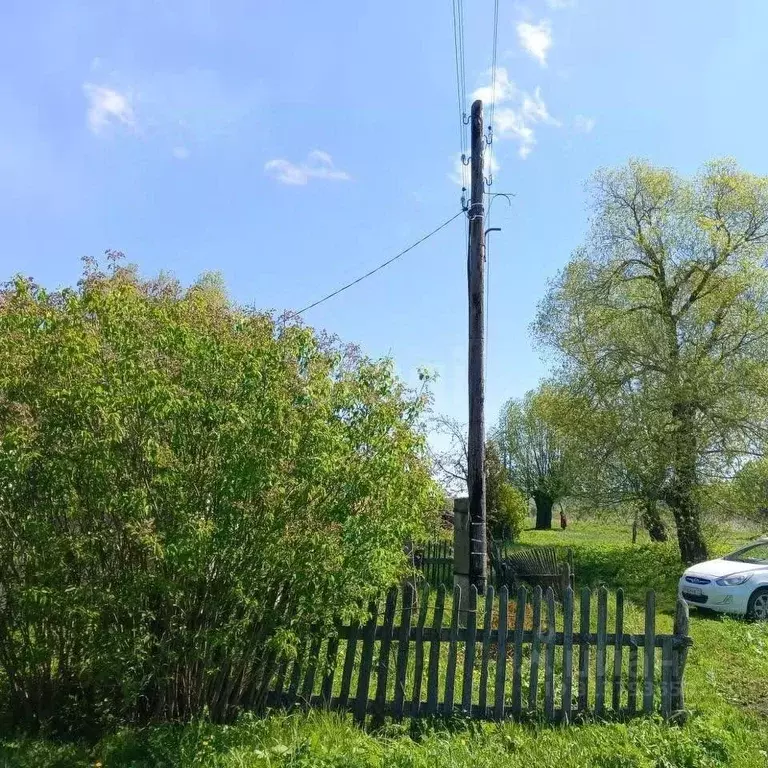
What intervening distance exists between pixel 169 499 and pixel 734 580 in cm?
973

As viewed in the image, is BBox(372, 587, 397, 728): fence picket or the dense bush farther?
BBox(372, 587, 397, 728): fence picket

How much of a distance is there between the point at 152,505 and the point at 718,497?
16139 millimetres

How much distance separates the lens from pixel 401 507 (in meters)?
5.36

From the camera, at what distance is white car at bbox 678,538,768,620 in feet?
35.6

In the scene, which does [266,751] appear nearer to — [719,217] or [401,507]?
[401,507]

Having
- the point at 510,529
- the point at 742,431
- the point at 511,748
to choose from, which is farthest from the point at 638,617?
the point at 510,529

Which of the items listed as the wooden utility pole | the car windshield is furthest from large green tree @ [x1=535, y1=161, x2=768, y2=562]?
the wooden utility pole

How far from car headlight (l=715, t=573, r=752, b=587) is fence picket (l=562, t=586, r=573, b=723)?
655 cm

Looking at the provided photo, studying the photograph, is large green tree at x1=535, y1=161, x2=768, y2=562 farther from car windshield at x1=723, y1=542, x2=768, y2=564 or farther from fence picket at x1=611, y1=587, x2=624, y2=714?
fence picket at x1=611, y1=587, x2=624, y2=714

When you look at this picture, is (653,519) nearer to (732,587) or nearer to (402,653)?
(732,587)

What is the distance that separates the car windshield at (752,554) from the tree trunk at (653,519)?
20.1 feet

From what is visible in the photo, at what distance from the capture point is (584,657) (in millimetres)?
5848

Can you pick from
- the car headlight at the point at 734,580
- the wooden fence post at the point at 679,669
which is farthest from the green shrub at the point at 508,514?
the wooden fence post at the point at 679,669

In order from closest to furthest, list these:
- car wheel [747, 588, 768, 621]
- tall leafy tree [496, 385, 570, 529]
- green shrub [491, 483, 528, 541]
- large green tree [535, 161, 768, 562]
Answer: car wheel [747, 588, 768, 621] < large green tree [535, 161, 768, 562] < green shrub [491, 483, 528, 541] < tall leafy tree [496, 385, 570, 529]
